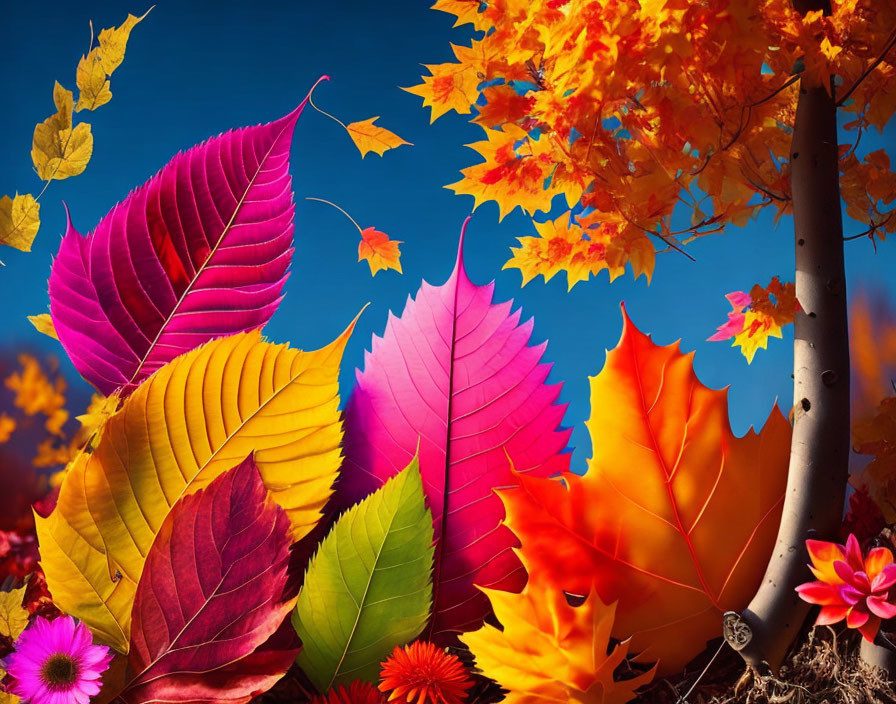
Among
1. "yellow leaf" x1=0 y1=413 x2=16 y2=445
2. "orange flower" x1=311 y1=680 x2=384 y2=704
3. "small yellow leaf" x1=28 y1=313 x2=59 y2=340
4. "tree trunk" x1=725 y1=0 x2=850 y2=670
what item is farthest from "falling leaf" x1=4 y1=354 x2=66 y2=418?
"tree trunk" x1=725 y1=0 x2=850 y2=670

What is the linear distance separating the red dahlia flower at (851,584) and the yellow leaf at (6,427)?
591 millimetres

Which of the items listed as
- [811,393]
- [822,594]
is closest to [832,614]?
[822,594]

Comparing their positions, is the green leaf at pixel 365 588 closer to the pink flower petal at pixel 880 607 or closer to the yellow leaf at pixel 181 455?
the yellow leaf at pixel 181 455

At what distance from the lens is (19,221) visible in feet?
1.26

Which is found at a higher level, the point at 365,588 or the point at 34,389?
the point at 34,389

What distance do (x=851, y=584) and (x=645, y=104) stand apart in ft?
1.07

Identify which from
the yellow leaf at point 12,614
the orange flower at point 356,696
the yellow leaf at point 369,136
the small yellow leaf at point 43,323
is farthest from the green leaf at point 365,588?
the yellow leaf at point 369,136

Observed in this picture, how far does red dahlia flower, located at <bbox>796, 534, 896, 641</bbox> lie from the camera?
1.11 ft

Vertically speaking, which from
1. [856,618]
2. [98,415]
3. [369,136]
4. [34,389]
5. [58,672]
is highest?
[369,136]

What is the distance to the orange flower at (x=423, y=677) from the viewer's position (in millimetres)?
323

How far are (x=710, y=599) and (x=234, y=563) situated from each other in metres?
0.27

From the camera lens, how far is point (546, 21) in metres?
0.46

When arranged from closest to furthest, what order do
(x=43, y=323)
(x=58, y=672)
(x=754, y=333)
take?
1. (x=58, y=672)
2. (x=43, y=323)
3. (x=754, y=333)

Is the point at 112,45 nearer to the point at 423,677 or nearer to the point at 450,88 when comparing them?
the point at 450,88
